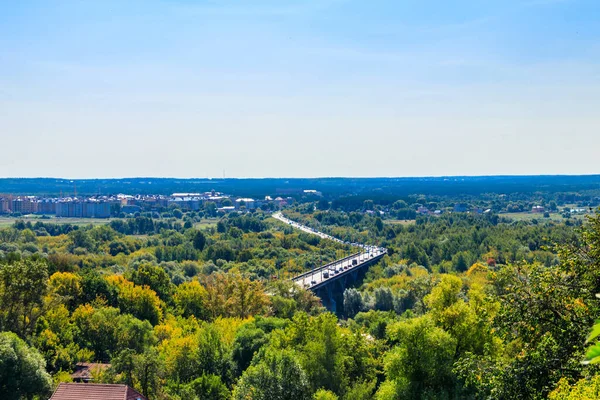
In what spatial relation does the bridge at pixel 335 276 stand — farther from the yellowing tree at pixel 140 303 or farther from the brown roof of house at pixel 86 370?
the brown roof of house at pixel 86 370

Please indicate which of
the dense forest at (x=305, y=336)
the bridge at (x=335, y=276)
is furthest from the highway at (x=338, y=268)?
the dense forest at (x=305, y=336)

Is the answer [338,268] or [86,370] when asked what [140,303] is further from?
[338,268]

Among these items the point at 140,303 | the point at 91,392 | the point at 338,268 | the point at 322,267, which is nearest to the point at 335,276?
the point at 338,268

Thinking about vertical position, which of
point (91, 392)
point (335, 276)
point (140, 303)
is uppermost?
point (91, 392)

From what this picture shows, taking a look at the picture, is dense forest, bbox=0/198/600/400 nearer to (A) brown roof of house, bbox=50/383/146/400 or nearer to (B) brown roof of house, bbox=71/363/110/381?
(B) brown roof of house, bbox=71/363/110/381

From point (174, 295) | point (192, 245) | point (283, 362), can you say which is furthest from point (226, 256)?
point (283, 362)

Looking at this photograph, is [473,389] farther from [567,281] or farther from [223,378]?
[223,378]
